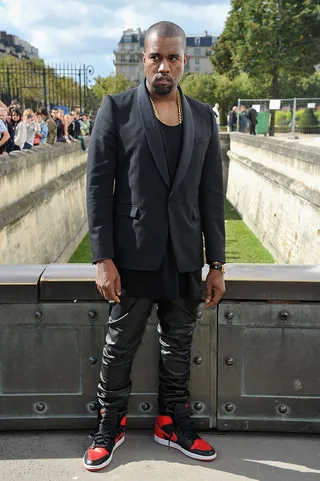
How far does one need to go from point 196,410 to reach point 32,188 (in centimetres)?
712

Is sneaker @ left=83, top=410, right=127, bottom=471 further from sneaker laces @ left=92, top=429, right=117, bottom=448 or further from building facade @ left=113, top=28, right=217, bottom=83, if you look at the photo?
building facade @ left=113, top=28, right=217, bottom=83

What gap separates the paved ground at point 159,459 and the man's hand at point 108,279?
82 centimetres

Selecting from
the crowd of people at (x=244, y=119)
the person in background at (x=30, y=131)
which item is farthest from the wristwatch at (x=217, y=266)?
the crowd of people at (x=244, y=119)

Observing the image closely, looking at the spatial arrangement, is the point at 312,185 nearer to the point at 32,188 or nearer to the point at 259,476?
the point at 32,188

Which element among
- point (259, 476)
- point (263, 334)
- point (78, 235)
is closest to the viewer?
point (259, 476)

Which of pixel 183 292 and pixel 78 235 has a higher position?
pixel 183 292

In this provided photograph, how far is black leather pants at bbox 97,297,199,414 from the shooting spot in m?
2.87

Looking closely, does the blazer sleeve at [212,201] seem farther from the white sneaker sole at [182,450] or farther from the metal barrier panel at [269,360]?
the white sneaker sole at [182,450]

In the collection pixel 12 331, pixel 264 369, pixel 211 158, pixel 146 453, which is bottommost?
pixel 146 453

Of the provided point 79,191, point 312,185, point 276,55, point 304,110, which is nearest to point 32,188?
point 312,185

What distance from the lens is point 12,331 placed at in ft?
10.4

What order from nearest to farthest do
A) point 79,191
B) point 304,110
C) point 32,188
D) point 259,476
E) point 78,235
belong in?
point 259,476 → point 32,188 → point 78,235 → point 79,191 → point 304,110

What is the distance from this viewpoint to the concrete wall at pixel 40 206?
7.94m

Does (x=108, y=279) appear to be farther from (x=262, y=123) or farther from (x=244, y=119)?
(x=262, y=123)
